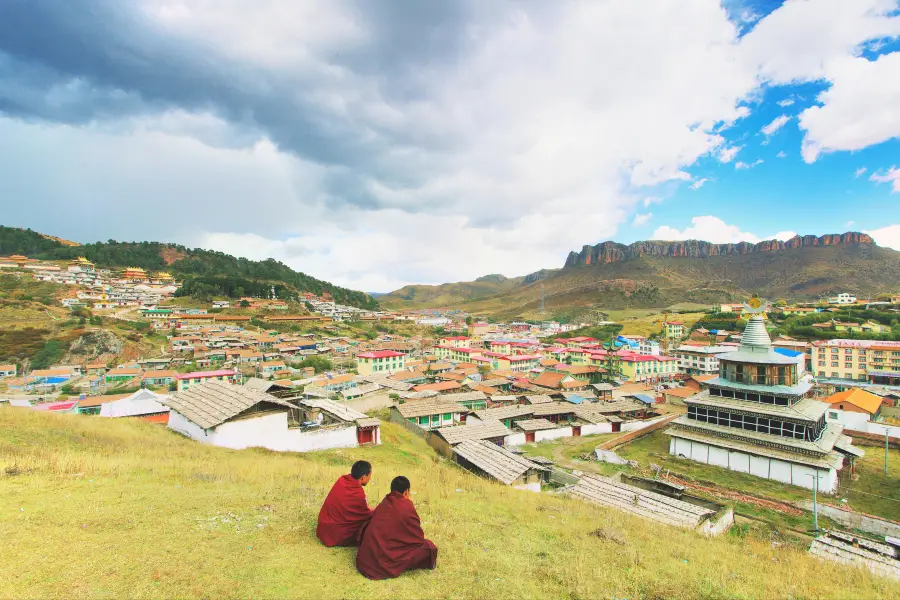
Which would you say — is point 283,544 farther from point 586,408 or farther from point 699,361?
point 699,361

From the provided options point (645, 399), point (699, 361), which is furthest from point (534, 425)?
point (699, 361)

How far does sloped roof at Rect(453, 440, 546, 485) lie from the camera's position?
16.1 m

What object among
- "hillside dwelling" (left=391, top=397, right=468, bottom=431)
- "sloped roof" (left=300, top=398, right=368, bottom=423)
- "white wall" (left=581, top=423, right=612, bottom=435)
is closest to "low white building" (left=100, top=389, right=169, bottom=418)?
"sloped roof" (left=300, top=398, right=368, bottom=423)

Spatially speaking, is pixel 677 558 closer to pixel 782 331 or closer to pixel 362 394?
pixel 362 394

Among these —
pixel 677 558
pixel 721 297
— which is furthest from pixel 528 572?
pixel 721 297

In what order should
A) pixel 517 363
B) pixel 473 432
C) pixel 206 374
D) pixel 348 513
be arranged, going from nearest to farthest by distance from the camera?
pixel 348 513 → pixel 473 432 → pixel 206 374 → pixel 517 363

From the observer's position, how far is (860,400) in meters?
33.2

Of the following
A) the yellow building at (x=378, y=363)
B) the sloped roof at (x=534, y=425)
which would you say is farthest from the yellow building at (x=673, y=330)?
the sloped roof at (x=534, y=425)

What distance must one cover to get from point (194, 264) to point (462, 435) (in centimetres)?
16138

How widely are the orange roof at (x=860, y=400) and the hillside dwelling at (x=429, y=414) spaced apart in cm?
3019

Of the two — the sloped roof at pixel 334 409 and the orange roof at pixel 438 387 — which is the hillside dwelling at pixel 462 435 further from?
the orange roof at pixel 438 387

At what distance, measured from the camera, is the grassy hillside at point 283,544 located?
5.69 m

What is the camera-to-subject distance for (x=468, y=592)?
5.92m

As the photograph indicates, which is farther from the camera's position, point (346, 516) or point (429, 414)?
point (429, 414)
